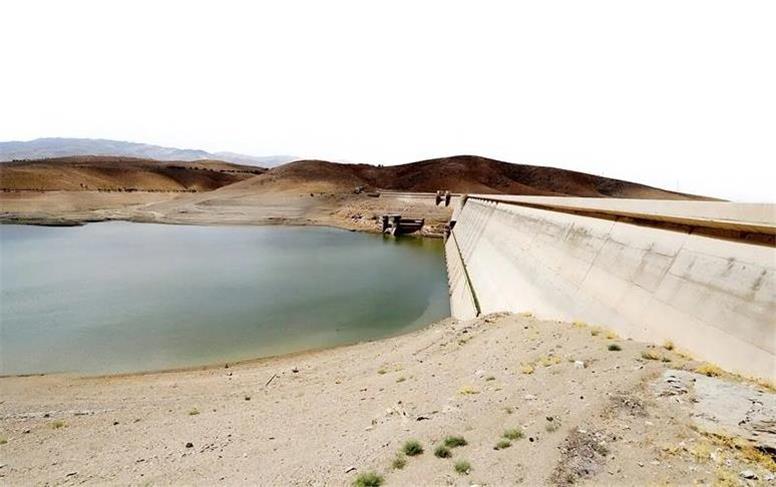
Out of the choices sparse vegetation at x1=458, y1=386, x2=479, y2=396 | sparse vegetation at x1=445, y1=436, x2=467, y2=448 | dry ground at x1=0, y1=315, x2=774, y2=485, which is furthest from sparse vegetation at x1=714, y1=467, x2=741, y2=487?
sparse vegetation at x1=458, y1=386, x2=479, y2=396

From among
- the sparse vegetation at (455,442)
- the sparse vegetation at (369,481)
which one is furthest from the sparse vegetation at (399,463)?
the sparse vegetation at (455,442)

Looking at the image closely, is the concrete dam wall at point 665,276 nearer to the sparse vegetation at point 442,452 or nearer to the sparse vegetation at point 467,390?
the sparse vegetation at point 467,390

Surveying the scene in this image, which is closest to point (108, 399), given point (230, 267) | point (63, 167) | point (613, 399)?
point (613, 399)

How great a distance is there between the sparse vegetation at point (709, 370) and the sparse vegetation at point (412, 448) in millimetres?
4376

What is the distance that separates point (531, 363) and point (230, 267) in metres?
26.7

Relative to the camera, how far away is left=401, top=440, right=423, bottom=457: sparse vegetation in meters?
5.73

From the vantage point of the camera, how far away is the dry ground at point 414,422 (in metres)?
4.88

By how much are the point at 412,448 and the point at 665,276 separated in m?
6.12

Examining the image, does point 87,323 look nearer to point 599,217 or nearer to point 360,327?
point 360,327

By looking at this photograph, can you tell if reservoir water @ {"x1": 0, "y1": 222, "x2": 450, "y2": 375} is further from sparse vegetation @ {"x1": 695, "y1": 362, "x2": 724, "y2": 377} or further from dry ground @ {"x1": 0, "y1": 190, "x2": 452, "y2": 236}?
dry ground @ {"x1": 0, "y1": 190, "x2": 452, "y2": 236}

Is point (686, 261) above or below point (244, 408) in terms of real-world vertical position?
above

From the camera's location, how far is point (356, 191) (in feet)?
241

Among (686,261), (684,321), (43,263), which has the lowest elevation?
(43,263)

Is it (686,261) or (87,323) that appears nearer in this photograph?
(686,261)
